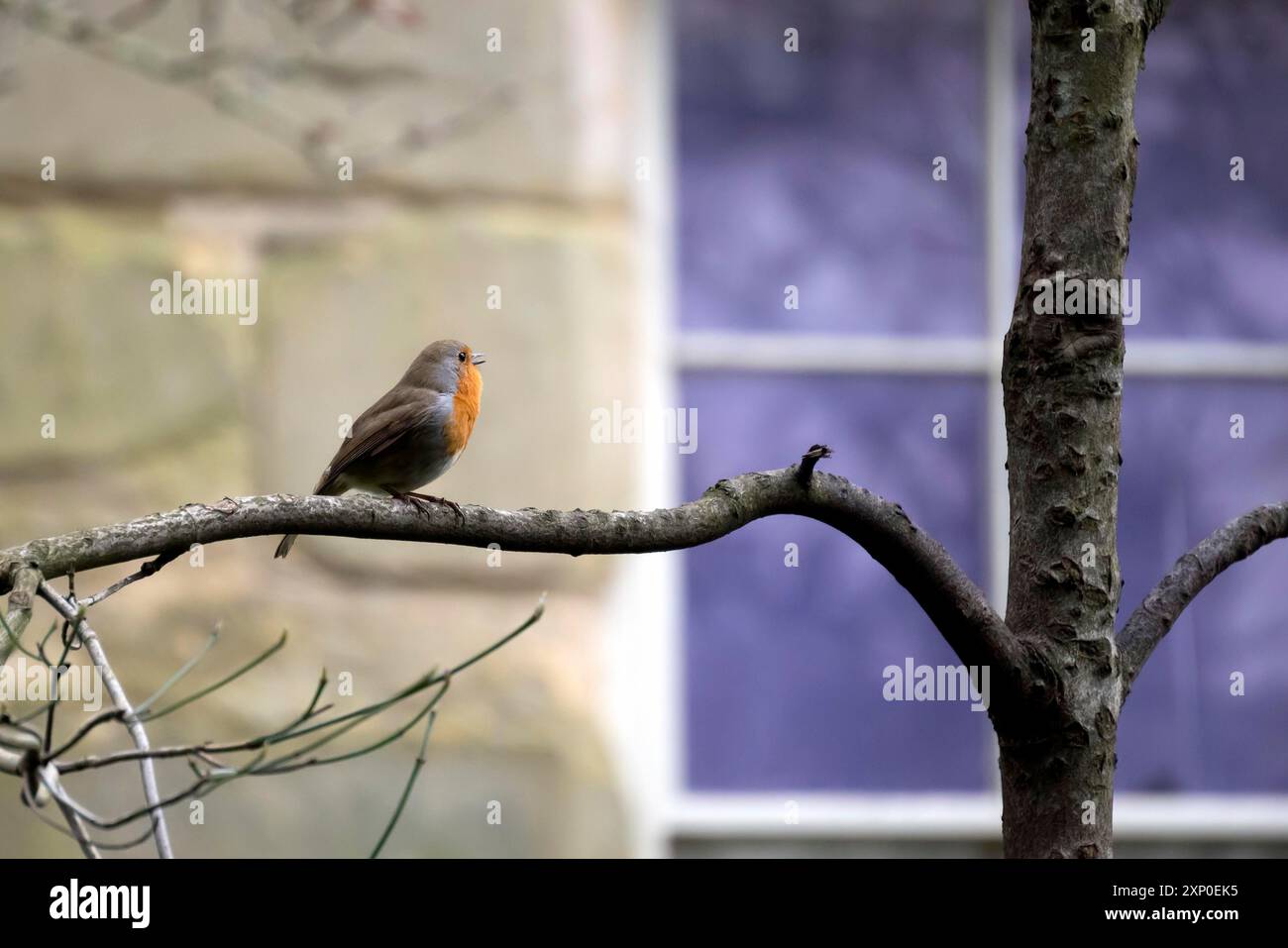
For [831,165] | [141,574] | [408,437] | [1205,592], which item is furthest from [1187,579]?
[831,165]

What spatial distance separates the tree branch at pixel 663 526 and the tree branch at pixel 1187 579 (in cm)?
22

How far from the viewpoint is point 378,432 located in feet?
9.20

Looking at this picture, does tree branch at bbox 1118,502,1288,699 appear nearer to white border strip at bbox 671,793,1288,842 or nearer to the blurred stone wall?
the blurred stone wall

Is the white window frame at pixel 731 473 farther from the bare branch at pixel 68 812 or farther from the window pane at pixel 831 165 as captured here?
the bare branch at pixel 68 812

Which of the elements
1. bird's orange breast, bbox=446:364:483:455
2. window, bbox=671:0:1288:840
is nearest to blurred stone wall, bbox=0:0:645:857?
window, bbox=671:0:1288:840

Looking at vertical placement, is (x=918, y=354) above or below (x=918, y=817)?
above

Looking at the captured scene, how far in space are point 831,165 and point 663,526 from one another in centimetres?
309

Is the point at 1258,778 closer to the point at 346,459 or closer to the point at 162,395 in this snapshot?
the point at 346,459

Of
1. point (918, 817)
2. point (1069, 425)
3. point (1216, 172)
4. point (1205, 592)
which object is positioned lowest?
point (918, 817)

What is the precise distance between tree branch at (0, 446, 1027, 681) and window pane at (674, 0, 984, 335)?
9.18 ft

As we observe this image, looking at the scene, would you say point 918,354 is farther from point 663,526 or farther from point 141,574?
point 141,574
